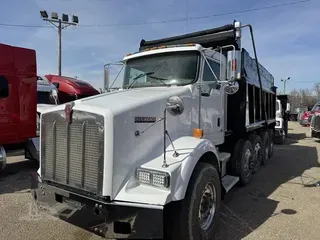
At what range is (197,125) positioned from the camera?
186 inches

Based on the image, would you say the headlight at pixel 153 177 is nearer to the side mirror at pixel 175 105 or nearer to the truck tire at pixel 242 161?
the side mirror at pixel 175 105

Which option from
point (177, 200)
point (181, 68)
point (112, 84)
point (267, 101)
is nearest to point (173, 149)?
point (177, 200)

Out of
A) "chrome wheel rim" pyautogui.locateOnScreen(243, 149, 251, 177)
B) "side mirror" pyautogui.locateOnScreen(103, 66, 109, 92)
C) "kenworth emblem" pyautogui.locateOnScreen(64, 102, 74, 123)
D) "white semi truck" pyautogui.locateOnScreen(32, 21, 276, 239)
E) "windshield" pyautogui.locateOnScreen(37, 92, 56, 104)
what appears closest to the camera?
"white semi truck" pyautogui.locateOnScreen(32, 21, 276, 239)

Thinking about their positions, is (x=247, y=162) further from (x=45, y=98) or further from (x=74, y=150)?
(x=45, y=98)

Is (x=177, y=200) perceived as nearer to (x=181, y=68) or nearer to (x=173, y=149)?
(x=173, y=149)

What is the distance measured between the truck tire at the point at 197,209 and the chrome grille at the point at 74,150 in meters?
0.88

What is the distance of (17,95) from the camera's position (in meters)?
7.29

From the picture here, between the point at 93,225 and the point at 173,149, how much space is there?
1.20 metres

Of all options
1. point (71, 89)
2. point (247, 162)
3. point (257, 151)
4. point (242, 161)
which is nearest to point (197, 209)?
point (242, 161)

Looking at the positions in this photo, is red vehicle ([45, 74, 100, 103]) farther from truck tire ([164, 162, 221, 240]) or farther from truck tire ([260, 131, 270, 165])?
truck tire ([164, 162, 221, 240])

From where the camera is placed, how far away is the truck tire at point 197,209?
340cm

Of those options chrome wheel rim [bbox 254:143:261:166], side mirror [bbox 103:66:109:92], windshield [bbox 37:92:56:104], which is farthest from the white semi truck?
windshield [bbox 37:92:56:104]

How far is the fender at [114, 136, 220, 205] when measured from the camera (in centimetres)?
312

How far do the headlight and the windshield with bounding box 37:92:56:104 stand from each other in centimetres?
759
